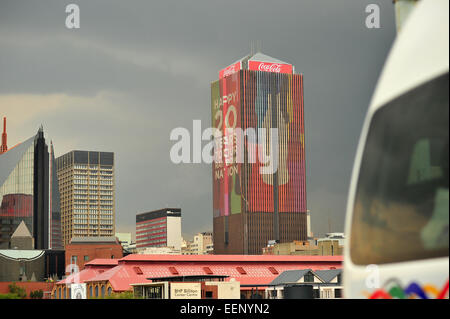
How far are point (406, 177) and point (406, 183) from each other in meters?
0.05

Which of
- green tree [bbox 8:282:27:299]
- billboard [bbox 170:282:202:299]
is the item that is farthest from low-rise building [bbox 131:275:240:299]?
green tree [bbox 8:282:27:299]

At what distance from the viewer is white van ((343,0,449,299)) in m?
4.49

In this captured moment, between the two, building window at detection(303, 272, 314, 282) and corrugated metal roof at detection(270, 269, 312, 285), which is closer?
building window at detection(303, 272, 314, 282)

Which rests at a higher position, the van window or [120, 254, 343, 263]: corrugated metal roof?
the van window

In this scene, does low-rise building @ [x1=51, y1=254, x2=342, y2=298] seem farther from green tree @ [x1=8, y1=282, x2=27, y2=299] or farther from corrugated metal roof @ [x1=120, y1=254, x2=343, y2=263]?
green tree @ [x1=8, y1=282, x2=27, y2=299]

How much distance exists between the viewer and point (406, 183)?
4934 mm

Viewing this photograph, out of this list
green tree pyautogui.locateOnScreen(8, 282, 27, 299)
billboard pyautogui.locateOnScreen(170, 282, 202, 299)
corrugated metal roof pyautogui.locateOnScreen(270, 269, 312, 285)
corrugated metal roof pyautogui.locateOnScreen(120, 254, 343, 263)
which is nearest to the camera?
billboard pyautogui.locateOnScreen(170, 282, 202, 299)

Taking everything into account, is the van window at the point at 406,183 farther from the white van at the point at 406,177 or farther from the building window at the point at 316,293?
the building window at the point at 316,293

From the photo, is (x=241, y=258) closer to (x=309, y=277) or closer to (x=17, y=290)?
(x=309, y=277)

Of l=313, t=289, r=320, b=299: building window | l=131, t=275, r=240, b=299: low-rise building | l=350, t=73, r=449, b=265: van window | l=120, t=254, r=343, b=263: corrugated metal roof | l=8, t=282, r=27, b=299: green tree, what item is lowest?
l=8, t=282, r=27, b=299: green tree

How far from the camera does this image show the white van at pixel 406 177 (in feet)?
14.7

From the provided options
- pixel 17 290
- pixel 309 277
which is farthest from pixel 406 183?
pixel 17 290

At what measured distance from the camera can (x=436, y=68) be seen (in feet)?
15.0
